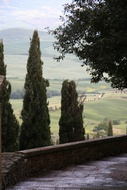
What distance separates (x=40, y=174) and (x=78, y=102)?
20013 millimetres

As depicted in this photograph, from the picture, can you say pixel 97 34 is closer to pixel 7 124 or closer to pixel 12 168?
pixel 12 168

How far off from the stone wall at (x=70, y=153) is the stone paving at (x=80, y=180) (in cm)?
28

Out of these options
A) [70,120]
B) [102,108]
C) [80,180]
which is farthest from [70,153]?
[102,108]

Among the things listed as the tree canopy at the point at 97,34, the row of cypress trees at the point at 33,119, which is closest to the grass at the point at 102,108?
the row of cypress trees at the point at 33,119

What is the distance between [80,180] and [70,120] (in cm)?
1967

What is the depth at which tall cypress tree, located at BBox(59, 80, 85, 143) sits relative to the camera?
28.2m

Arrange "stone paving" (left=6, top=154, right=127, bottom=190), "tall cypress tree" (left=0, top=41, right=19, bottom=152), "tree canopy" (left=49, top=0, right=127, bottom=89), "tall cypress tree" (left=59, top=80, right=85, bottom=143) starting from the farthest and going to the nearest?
"tall cypress tree" (left=59, top=80, right=85, bottom=143)
"tall cypress tree" (left=0, top=41, right=19, bottom=152)
"tree canopy" (left=49, top=0, right=127, bottom=89)
"stone paving" (left=6, top=154, right=127, bottom=190)

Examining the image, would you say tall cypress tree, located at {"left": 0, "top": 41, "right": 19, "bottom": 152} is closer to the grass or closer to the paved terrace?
the paved terrace

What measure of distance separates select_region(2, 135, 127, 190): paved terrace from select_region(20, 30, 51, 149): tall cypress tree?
1302 centimetres

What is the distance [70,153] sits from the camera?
11.8 meters

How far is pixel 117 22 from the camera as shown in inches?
373

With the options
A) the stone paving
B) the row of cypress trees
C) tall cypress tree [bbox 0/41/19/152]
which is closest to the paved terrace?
the stone paving

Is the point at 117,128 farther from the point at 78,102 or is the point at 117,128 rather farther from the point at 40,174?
the point at 40,174

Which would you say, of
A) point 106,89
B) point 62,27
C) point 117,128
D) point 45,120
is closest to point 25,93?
point 45,120
